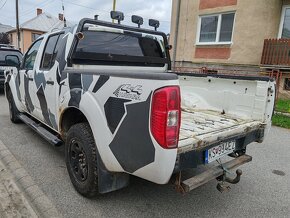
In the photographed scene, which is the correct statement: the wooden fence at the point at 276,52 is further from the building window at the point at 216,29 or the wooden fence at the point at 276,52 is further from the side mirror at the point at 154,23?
the side mirror at the point at 154,23

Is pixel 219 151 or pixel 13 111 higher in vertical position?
pixel 219 151

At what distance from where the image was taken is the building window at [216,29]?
12.7 m

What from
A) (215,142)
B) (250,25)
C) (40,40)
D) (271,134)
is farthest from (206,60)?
(215,142)

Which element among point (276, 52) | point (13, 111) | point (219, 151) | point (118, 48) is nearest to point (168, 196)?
point (219, 151)

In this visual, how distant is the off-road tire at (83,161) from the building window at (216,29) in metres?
11.2

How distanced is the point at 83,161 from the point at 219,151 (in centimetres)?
150

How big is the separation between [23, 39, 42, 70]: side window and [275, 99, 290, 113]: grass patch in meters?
7.16

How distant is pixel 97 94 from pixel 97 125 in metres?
0.30

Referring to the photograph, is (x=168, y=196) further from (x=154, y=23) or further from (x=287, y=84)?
(x=287, y=84)

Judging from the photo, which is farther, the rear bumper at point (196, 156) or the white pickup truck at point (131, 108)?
the rear bumper at point (196, 156)

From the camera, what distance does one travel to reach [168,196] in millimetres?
3129

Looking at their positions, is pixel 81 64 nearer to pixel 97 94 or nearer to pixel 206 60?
pixel 97 94

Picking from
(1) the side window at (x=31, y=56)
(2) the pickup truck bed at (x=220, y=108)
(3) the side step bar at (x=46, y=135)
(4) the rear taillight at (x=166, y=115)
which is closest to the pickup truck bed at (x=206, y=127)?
(2) the pickup truck bed at (x=220, y=108)

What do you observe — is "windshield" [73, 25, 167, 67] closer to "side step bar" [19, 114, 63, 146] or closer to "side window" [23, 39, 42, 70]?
"side step bar" [19, 114, 63, 146]
